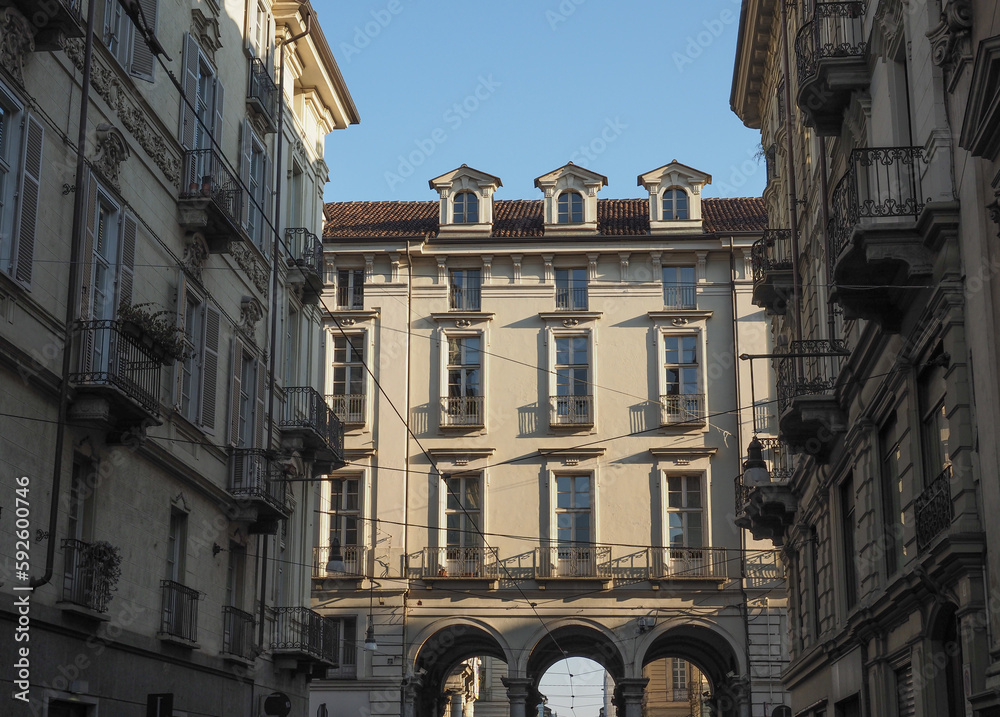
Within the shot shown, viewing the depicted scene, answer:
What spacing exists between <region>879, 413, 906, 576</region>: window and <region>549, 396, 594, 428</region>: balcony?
22.7 meters

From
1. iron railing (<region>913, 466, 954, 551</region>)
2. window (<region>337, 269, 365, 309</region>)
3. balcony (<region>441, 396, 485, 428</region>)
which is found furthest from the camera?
window (<region>337, 269, 365, 309</region>)

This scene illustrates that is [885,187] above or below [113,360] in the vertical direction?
above

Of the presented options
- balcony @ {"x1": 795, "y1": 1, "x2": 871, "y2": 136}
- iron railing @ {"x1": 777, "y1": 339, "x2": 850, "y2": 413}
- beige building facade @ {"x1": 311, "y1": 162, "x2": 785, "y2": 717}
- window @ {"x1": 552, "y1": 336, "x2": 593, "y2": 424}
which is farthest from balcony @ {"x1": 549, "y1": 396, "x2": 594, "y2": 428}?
balcony @ {"x1": 795, "y1": 1, "x2": 871, "y2": 136}

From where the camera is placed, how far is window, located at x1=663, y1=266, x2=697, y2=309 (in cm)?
4125

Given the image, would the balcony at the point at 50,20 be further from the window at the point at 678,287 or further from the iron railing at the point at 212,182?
the window at the point at 678,287

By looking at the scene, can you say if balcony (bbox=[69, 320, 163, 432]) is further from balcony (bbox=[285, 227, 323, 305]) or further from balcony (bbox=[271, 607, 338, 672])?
balcony (bbox=[285, 227, 323, 305])

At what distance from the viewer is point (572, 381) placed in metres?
40.7

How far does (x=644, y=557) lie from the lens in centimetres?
3878

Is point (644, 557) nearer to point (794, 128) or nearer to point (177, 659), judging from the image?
point (794, 128)

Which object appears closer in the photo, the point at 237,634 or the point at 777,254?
the point at 237,634

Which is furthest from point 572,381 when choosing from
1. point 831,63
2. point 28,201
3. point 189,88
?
point 28,201

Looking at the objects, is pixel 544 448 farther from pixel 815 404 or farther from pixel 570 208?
pixel 815 404

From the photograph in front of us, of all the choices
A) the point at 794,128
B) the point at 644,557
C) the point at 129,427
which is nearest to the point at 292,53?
the point at 794,128

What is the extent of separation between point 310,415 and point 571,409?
14.5 metres
